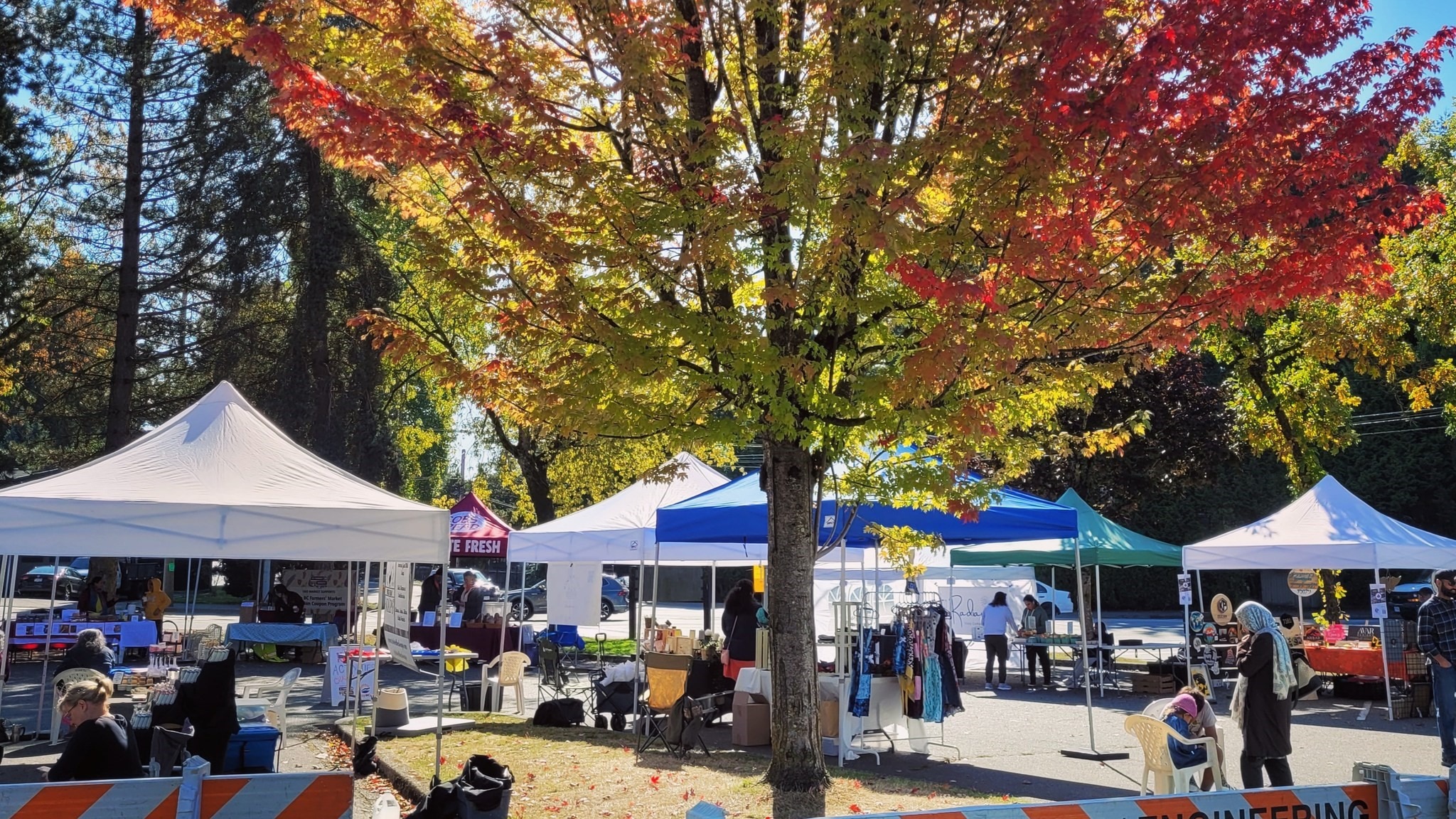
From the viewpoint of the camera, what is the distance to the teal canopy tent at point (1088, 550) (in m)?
17.0

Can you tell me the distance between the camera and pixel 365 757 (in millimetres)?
9812

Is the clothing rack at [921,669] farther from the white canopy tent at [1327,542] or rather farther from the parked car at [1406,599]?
the parked car at [1406,599]

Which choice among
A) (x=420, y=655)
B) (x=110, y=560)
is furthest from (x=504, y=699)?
(x=110, y=560)

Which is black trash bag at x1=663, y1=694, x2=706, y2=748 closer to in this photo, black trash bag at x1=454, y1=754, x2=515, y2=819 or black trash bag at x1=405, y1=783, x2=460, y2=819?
black trash bag at x1=454, y1=754, x2=515, y2=819

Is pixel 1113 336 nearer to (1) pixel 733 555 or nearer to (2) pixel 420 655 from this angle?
(1) pixel 733 555

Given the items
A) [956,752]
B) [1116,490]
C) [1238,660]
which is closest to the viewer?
[1238,660]

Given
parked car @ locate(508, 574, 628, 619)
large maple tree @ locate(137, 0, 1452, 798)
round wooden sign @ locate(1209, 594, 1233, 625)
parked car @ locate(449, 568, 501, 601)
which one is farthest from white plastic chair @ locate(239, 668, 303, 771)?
parked car @ locate(508, 574, 628, 619)

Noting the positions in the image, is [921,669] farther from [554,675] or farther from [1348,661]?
[1348,661]

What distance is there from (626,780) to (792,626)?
232 cm

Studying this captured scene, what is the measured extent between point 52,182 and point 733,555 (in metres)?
18.1

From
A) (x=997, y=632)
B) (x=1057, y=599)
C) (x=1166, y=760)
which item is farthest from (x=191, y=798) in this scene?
(x=1057, y=599)

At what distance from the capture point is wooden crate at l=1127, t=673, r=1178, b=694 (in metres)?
17.3

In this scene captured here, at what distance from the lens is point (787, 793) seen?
8.02m

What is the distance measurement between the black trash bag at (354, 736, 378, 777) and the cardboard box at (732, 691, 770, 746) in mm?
3666
